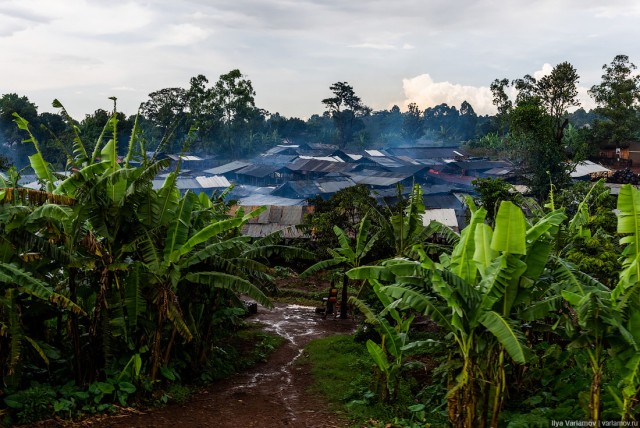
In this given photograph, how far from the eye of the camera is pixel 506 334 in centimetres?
722

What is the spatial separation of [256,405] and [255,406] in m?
0.06

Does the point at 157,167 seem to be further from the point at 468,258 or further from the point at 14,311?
the point at 468,258

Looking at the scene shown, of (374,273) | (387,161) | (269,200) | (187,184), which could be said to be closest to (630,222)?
(374,273)

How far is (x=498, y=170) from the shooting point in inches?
2144

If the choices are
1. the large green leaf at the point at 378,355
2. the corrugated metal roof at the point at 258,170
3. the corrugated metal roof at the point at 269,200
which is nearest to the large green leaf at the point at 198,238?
the large green leaf at the point at 378,355

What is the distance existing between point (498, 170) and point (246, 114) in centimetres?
2515

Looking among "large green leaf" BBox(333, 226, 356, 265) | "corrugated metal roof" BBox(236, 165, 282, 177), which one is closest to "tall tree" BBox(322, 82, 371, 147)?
"corrugated metal roof" BBox(236, 165, 282, 177)

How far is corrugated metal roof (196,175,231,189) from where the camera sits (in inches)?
1821

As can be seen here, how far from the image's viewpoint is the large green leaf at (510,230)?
24.7ft

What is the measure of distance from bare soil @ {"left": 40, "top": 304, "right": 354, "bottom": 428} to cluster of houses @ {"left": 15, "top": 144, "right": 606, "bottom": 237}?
54.5ft

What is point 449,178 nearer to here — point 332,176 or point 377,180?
point 377,180

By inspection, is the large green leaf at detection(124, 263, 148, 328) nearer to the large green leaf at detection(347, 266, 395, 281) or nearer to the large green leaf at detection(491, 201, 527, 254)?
the large green leaf at detection(347, 266, 395, 281)

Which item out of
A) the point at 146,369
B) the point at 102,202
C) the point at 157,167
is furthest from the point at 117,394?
the point at 157,167

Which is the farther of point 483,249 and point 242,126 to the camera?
point 242,126
